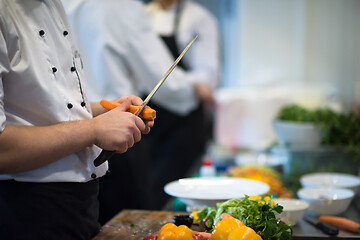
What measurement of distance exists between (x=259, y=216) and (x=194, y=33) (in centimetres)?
291

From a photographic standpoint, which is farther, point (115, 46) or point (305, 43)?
point (305, 43)

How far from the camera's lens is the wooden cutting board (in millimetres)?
1342

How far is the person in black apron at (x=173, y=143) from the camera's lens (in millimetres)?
3748

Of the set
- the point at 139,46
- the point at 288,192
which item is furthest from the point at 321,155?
the point at 139,46

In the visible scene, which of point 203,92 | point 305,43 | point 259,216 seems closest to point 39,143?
point 259,216

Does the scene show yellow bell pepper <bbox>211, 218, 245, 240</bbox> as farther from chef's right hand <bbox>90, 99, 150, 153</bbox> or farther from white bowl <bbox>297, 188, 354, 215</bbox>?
white bowl <bbox>297, 188, 354, 215</bbox>

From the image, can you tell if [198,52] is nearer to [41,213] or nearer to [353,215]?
[353,215]

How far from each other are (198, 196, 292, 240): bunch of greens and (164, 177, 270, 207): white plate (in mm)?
210

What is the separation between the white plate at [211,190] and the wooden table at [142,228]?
0.09 m

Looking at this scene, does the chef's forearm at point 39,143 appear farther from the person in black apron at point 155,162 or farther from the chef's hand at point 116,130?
the person in black apron at point 155,162

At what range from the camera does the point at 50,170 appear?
116 cm

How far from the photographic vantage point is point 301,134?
268cm

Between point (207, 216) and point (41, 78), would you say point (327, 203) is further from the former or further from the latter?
point (41, 78)

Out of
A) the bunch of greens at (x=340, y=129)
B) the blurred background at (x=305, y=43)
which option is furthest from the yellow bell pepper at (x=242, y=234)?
the blurred background at (x=305, y=43)
